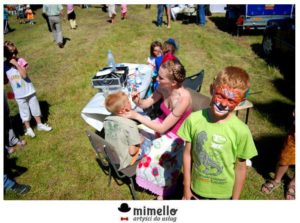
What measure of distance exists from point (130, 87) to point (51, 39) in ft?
28.7

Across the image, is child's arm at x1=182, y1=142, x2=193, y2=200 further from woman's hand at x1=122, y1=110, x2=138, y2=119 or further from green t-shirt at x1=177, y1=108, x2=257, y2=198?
woman's hand at x1=122, y1=110, x2=138, y2=119

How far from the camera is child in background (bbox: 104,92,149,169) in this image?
3.09 m

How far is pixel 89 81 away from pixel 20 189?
13.8 feet

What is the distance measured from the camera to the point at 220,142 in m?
2.13

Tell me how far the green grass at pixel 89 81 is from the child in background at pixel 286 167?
0.10 meters

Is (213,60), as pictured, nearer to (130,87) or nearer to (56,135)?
(130,87)

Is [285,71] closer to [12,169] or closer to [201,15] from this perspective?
[201,15]

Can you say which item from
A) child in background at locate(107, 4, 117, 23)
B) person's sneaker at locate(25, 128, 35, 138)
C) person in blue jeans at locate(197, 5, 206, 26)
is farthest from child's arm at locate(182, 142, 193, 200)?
child in background at locate(107, 4, 117, 23)

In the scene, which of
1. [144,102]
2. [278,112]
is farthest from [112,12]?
[144,102]

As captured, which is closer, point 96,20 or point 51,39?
point 51,39

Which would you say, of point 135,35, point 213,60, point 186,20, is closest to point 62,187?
point 213,60

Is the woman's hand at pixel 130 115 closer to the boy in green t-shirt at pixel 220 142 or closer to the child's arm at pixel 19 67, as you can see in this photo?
the boy in green t-shirt at pixel 220 142

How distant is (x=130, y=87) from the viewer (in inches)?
181

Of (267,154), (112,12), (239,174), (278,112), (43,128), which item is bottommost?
(267,154)
